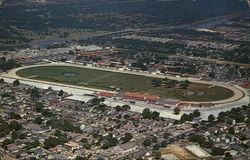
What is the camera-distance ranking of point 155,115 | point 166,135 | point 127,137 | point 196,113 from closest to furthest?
1. point 127,137
2. point 166,135
3. point 155,115
4. point 196,113

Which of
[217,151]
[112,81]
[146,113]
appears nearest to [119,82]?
[112,81]

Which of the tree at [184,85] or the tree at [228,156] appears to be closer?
the tree at [228,156]

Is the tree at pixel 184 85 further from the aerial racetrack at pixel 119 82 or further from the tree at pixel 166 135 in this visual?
the tree at pixel 166 135

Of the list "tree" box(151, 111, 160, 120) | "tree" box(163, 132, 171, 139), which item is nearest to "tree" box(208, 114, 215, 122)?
"tree" box(151, 111, 160, 120)

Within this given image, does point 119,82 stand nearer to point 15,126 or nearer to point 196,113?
point 196,113

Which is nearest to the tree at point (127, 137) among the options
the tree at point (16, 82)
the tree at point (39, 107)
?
the tree at point (39, 107)

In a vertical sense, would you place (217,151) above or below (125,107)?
above

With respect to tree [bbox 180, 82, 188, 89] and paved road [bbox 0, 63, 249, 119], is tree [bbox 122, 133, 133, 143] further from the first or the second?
tree [bbox 180, 82, 188, 89]
